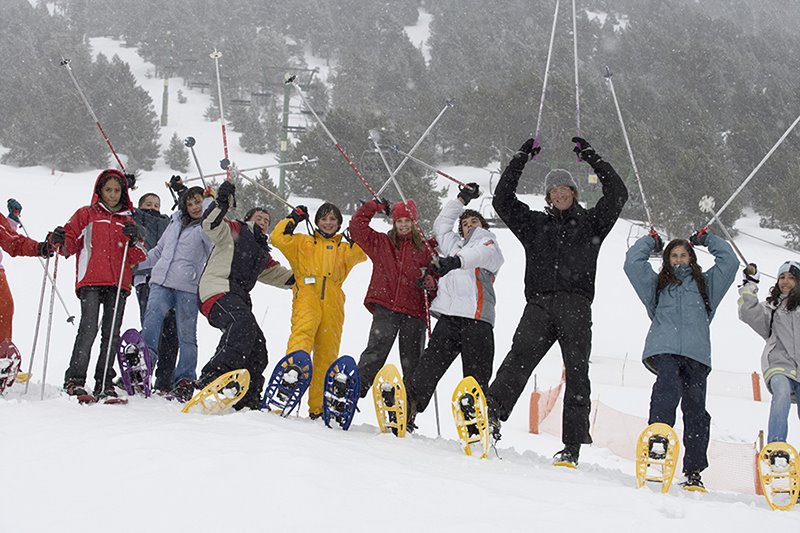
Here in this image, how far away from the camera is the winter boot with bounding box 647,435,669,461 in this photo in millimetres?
3367

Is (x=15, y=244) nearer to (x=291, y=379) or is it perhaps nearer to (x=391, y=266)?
(x=291, y=379)

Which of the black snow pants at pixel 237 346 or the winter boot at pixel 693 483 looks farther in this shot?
the black snow pants at pixel 237 346

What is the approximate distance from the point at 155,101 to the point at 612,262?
41078mm


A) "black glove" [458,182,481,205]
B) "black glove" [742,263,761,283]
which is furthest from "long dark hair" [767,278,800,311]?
"black glove" [458,182,481,205]

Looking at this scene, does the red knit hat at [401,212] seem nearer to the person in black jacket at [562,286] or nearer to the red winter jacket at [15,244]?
the person in black jacket at [562,286]

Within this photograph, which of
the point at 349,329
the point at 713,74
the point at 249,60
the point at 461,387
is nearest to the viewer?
the point at 461,387

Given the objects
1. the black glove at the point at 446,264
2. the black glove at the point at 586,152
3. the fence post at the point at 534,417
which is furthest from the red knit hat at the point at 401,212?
the fence post at the point at 534,417

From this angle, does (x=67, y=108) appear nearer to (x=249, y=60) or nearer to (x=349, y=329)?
(x=249, y=60)

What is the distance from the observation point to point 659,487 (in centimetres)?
Result: 335

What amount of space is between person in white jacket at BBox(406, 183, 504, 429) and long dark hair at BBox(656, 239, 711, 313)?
90 centimetres

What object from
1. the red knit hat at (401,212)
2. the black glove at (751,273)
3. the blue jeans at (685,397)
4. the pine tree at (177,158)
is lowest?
the blue jeans at (685,397)

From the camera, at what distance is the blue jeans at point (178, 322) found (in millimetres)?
5070

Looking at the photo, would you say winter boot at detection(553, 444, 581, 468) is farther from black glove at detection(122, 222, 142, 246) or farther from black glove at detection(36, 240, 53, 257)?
black glove at detection(36, 240, 53, 257)

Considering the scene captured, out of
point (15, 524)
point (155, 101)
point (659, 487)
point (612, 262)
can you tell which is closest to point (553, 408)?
point (659, 487)
